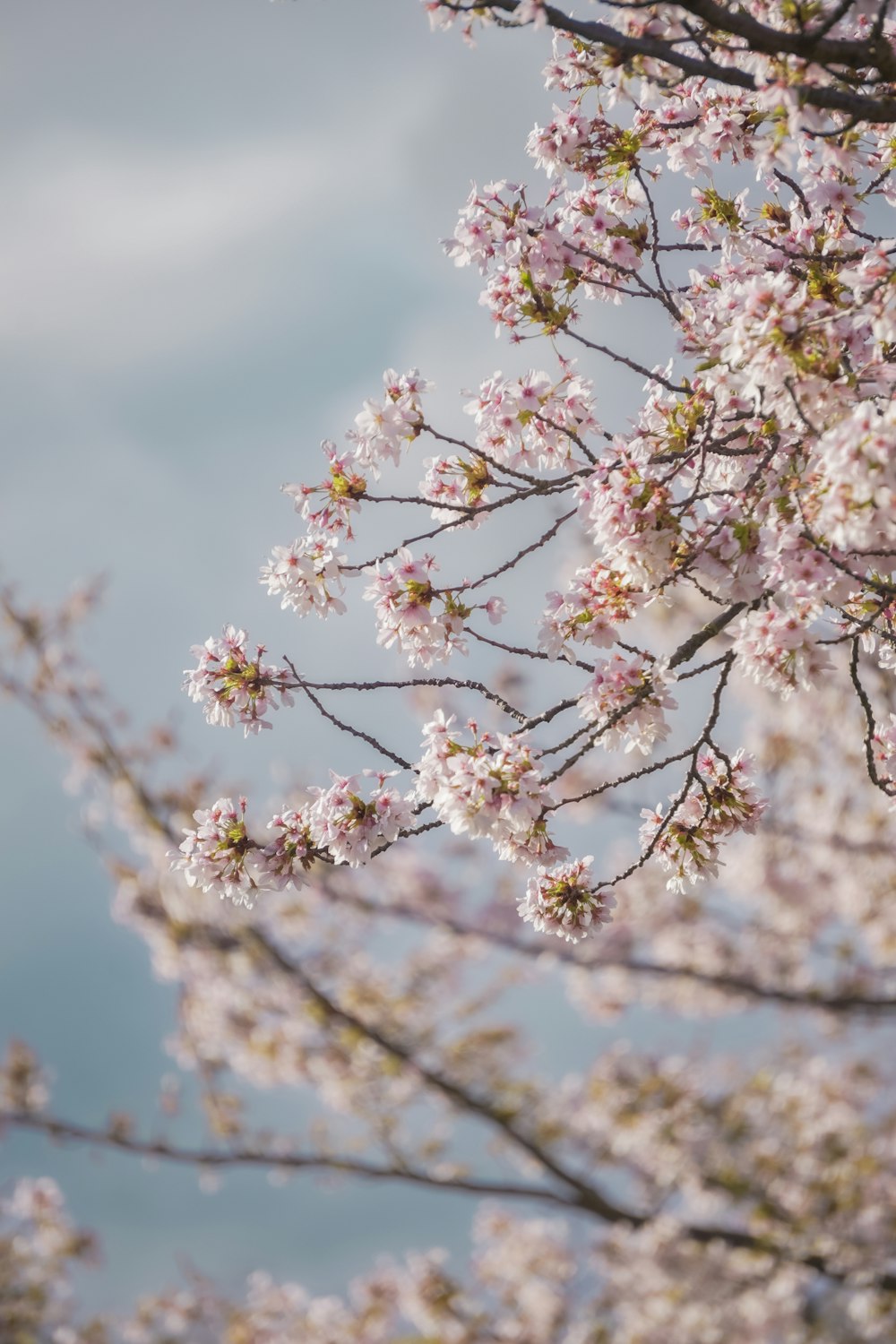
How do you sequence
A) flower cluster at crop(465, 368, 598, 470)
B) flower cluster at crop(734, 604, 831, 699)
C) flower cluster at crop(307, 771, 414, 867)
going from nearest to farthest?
flower cluster at crop(734, 604, 831, 699) → flower cluster at crop(307, 771, 414, 867) → flower cluster at crop(465, 368, 598, 470)

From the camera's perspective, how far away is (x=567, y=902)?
155 inches

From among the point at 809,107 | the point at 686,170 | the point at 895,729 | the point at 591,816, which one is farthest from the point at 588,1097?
the point at 809,107

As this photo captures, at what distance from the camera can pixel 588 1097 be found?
13.4 m

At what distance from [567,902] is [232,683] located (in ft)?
4.96

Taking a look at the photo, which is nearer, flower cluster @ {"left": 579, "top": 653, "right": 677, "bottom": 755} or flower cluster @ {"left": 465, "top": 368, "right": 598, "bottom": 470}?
flower cluster @ {"left": 579, "top": 653, "right": 677, "bottom": 755}

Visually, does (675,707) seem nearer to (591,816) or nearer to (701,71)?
(701,71)

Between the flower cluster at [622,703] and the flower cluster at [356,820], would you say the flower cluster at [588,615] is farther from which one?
the flower cluster at [356,820]

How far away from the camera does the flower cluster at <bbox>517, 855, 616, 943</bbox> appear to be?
155 inches

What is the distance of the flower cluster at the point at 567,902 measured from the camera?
3.93 m

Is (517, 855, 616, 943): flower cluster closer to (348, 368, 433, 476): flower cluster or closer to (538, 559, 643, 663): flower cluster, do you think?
(538, 559, 643, 663): flower cluster

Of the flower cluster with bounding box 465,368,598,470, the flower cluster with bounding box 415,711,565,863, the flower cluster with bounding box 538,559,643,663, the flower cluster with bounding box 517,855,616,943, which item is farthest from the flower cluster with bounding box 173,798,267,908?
the flower cluster with bounding box 465,368,598,470

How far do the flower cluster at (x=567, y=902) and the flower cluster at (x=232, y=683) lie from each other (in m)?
1.20

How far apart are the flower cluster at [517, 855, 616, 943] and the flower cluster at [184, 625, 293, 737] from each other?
1197 millimetres

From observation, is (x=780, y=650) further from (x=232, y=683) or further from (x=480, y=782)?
(x=232, y=683)
